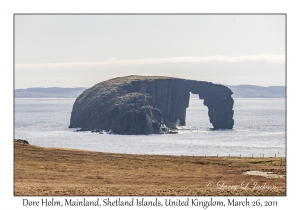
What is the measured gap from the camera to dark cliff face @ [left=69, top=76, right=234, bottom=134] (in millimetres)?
164625

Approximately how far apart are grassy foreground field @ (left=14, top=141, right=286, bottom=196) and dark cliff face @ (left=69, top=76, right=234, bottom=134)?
9150cm

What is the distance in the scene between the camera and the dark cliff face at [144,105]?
540ft

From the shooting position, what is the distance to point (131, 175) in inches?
2168

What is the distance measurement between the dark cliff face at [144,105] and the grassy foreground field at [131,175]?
3602 inches

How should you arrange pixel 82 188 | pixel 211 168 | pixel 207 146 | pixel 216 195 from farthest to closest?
pixel 207 146, pixel 211 168, pixel 82 188, pixel 216 195

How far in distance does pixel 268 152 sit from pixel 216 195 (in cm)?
6421

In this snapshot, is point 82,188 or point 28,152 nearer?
point 82,188

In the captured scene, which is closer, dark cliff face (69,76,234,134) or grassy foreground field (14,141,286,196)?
grassy foreground field (14,141,286,196)

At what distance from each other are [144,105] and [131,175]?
11652cm

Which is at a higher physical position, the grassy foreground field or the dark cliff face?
the dark cliff face

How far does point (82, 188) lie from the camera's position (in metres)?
46.6

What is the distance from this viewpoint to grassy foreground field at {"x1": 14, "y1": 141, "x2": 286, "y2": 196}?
149ft
